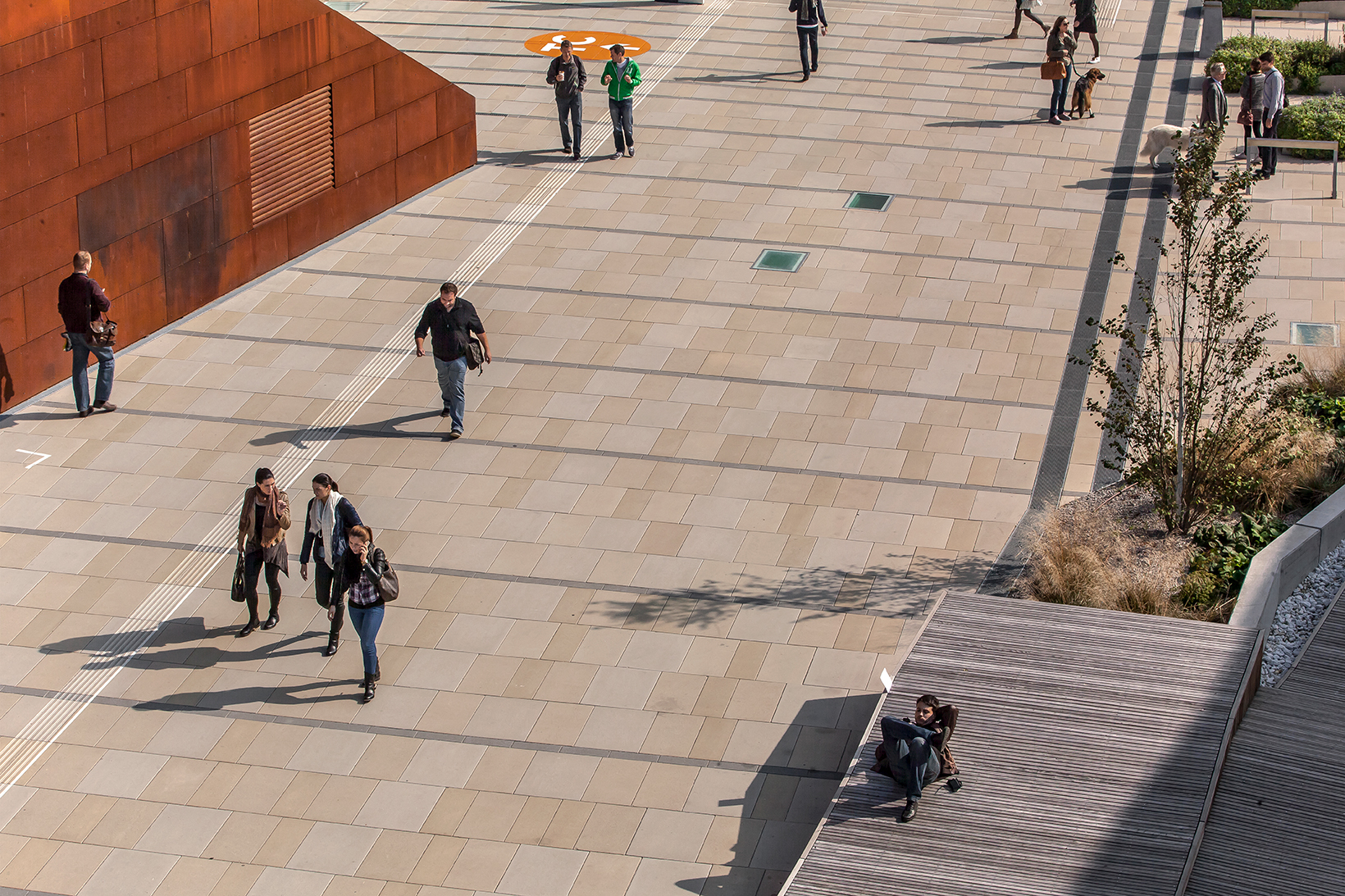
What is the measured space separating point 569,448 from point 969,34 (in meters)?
15.6

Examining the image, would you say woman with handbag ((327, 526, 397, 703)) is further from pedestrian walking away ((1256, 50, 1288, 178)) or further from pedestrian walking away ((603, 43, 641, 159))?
pedestrian walking away ((1256, 50, 1288, 178))

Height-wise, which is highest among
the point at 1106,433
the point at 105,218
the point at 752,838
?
the point at 105,218

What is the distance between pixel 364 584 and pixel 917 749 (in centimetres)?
401

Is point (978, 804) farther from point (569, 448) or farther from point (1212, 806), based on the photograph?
point (569, 448)

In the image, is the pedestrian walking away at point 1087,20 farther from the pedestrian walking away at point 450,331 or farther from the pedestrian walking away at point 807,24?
the pedestrian walking away at point 450,331

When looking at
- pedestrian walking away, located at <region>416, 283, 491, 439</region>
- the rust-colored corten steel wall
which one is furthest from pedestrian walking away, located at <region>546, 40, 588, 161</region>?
pedestrian walking away, located at <region>416, 283, 491, 439</region>

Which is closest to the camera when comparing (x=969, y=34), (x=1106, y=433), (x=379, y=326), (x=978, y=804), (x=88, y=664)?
(x=978, y=804)

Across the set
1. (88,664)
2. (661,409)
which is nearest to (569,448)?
(661,409)

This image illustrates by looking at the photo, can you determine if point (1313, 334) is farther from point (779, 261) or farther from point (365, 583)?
point (365, 583)

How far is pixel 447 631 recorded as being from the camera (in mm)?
12039

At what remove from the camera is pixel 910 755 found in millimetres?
9445

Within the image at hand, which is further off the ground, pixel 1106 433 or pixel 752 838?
pixel 1106 433

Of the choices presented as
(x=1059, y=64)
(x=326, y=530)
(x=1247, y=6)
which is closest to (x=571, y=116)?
(x=1059, y=64)

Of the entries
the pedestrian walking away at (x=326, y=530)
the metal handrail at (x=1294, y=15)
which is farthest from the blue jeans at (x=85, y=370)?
the metal handrail at (x=1294, y=15)
